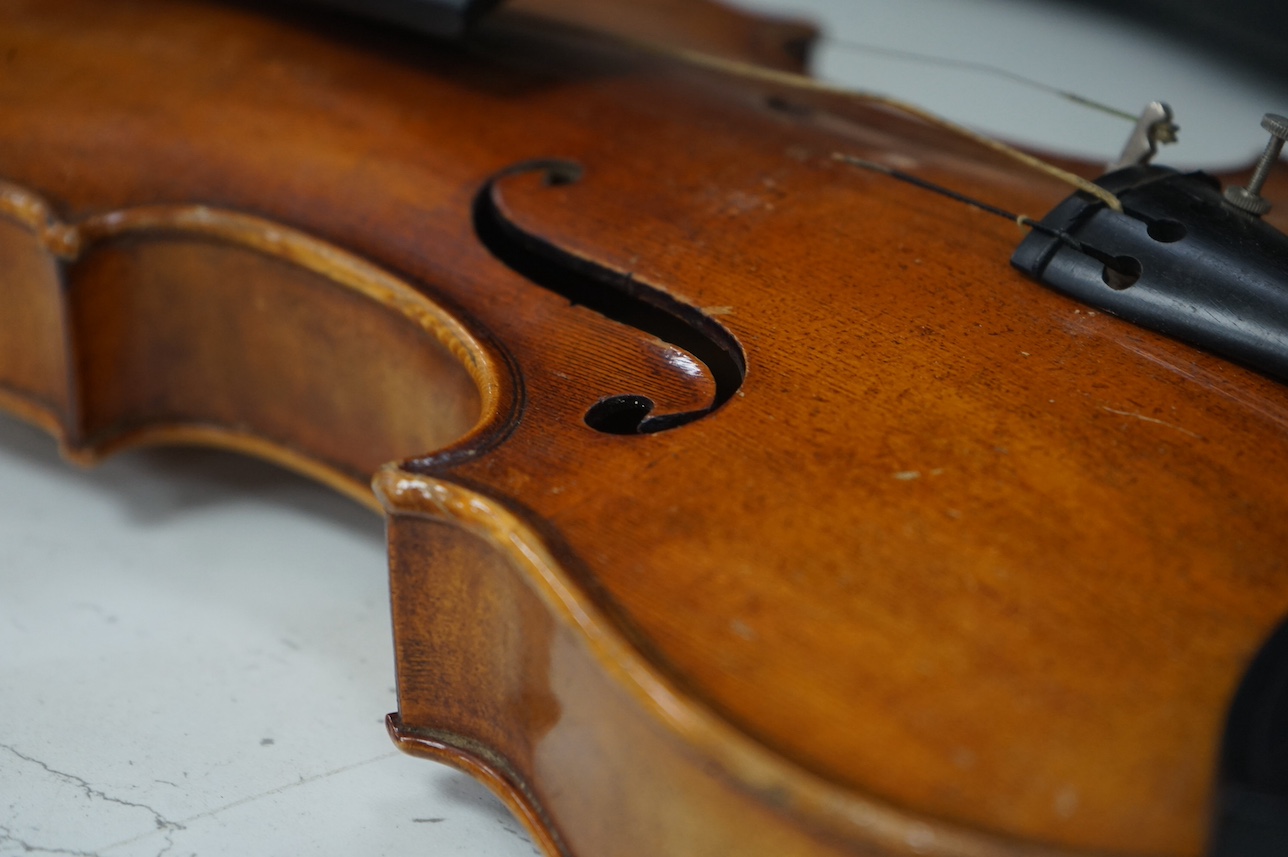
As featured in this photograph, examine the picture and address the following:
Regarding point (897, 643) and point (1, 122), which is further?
point (1, 122)

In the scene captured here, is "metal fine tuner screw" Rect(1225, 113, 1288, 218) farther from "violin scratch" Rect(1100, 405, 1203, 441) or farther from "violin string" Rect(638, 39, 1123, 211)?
"violin scratch" Rect(1100, 405, 1203, 441)

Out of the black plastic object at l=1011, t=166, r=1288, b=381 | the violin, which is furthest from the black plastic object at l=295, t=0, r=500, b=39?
the black plastic object at l=1011, t=166, r=1288, b=381

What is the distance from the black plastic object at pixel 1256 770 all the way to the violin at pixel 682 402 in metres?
0.01

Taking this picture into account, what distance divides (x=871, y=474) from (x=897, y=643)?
134 millimetres

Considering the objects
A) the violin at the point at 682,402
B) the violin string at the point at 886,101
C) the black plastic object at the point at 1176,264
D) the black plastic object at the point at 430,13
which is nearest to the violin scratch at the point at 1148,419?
the violin at the point at 682,402

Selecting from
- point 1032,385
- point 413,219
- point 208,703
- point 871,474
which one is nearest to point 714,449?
point 871,474

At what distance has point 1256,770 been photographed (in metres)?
0.60

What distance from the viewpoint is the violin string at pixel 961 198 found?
937 mm

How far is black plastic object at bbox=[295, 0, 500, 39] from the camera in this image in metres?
1.25

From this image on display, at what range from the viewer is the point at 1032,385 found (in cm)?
82

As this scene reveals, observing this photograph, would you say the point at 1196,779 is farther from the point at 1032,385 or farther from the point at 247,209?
the point at 247,209

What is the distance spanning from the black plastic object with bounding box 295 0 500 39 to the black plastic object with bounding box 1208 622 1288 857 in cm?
97

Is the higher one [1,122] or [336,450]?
[1,122]

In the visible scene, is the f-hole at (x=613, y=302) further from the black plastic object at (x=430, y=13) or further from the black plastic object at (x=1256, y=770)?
the black plastic object at (x=1256, y=770)
